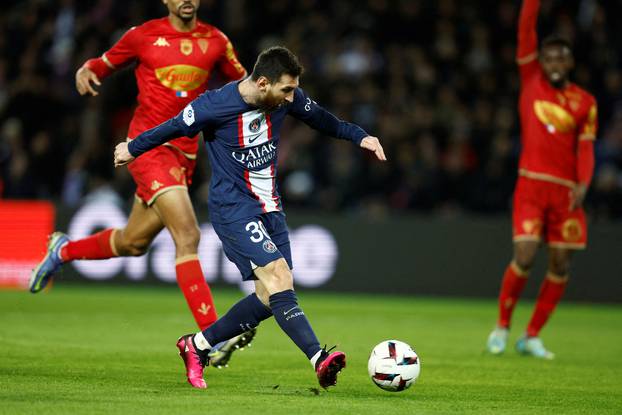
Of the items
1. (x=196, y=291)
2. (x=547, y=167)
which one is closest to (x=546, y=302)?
(x=547, y=167)

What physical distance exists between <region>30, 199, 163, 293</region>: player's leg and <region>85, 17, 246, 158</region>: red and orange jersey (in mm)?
657

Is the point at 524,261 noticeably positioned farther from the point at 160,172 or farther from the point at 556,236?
the point at 160,172

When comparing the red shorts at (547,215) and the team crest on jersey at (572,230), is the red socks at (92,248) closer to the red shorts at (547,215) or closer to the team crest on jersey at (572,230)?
the red shorts at (547,215)

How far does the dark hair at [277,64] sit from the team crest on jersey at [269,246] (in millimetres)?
1045

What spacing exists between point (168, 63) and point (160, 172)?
0.88 metres

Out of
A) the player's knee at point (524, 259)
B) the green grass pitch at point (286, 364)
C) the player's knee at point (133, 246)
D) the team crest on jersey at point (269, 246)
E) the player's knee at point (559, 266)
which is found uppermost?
the team crest on jersey at point (269, 246)

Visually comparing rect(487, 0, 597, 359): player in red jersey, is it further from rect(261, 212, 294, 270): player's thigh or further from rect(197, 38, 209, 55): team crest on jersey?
rect(261, 212, 294, 270): player's thigh

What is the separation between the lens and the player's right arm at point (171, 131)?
7516mm

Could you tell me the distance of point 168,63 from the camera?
359 inches

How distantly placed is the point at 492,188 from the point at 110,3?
7.79 meters

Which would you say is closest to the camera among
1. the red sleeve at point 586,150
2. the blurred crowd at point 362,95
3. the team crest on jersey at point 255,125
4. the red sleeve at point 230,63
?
the team crest on jersey at point 255,125

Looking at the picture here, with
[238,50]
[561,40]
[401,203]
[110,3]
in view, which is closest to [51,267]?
[561,40]

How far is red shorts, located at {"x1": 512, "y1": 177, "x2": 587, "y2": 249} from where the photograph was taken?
10.8 metres

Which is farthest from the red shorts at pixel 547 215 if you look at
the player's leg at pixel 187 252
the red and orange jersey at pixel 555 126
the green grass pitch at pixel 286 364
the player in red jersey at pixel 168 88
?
the player's leg at pixel 187 252
